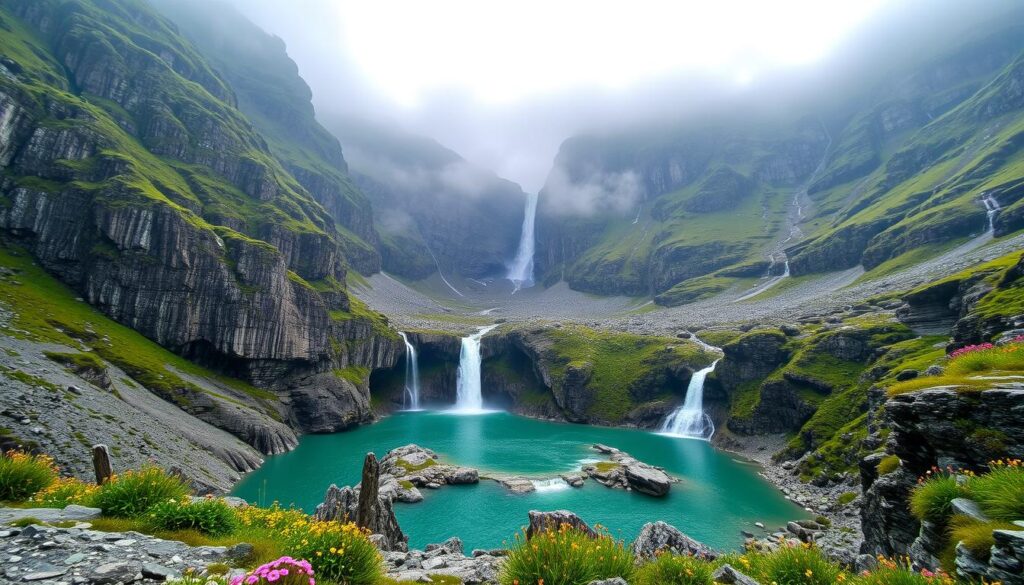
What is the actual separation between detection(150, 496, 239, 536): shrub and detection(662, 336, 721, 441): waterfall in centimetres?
8620

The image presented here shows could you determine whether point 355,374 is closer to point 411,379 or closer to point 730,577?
point 411,379

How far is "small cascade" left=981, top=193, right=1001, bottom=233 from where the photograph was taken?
457 feet

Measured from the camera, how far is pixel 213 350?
88250 millimetres

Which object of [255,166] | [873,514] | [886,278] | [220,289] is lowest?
[873,514]

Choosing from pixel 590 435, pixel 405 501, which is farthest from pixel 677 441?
pixel 405 501

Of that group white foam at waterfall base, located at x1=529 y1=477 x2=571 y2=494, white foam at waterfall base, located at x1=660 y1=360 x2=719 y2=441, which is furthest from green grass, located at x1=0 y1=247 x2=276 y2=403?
white foam at waterfall base, located at x1=660 y1=360 x2=719 y2=441

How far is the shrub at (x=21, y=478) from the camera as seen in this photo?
13.1 metres

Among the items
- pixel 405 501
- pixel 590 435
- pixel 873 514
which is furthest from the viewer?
pixel 590 435

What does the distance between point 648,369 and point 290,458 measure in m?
75.4

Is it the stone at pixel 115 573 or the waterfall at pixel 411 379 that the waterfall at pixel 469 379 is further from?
the stone at pixel 115 573

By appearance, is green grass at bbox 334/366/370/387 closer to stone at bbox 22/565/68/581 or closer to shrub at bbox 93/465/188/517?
shrub at bbox 93/465/188/517

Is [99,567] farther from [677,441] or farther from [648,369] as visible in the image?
[648,369]

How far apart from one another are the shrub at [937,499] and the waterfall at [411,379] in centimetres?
12366

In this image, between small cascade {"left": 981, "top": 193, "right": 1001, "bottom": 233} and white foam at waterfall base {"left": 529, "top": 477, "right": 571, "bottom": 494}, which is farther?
small cascade {"left": 981, "top": 193, "right": 1001, "bottom": 233}
